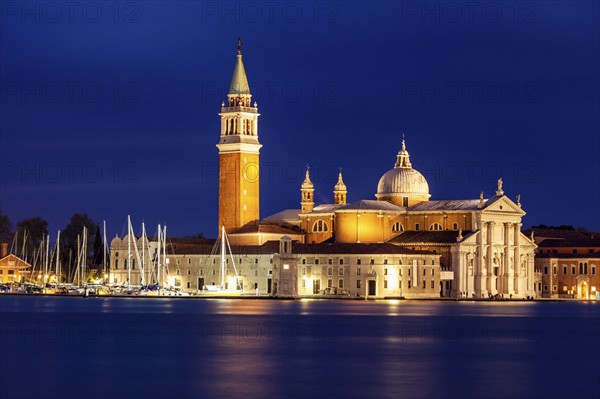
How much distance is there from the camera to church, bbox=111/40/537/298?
95.1 metres

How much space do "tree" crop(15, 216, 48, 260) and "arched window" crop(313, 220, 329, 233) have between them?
33614 mm

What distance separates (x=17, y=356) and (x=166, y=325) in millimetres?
18595

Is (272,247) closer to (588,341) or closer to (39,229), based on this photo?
(39,229)

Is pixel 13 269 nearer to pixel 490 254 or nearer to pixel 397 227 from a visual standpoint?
pixel 397 227

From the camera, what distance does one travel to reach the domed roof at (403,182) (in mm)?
103938

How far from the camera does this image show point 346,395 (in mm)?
31188

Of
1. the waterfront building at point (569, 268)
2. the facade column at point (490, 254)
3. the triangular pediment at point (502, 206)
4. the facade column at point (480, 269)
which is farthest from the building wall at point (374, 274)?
the waterfront building at point (569, 268)

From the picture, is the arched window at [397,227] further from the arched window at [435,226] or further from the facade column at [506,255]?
the facade column at [506,255]

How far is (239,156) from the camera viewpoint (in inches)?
3996

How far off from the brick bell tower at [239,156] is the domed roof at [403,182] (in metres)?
9.06

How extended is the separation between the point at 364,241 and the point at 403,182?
633 cm

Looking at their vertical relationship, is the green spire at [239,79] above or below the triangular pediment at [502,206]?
above

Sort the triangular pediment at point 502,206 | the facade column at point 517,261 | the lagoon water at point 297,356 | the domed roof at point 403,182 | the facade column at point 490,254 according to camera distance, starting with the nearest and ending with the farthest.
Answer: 1. the lagoon water at point 297,356
2. the triangular pediment at point 502,206
3. the facade column at point 490,254
4. the facade column at point 517,261
5. the domed roof at point 403,182

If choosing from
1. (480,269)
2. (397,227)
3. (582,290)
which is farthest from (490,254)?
(582,290)
